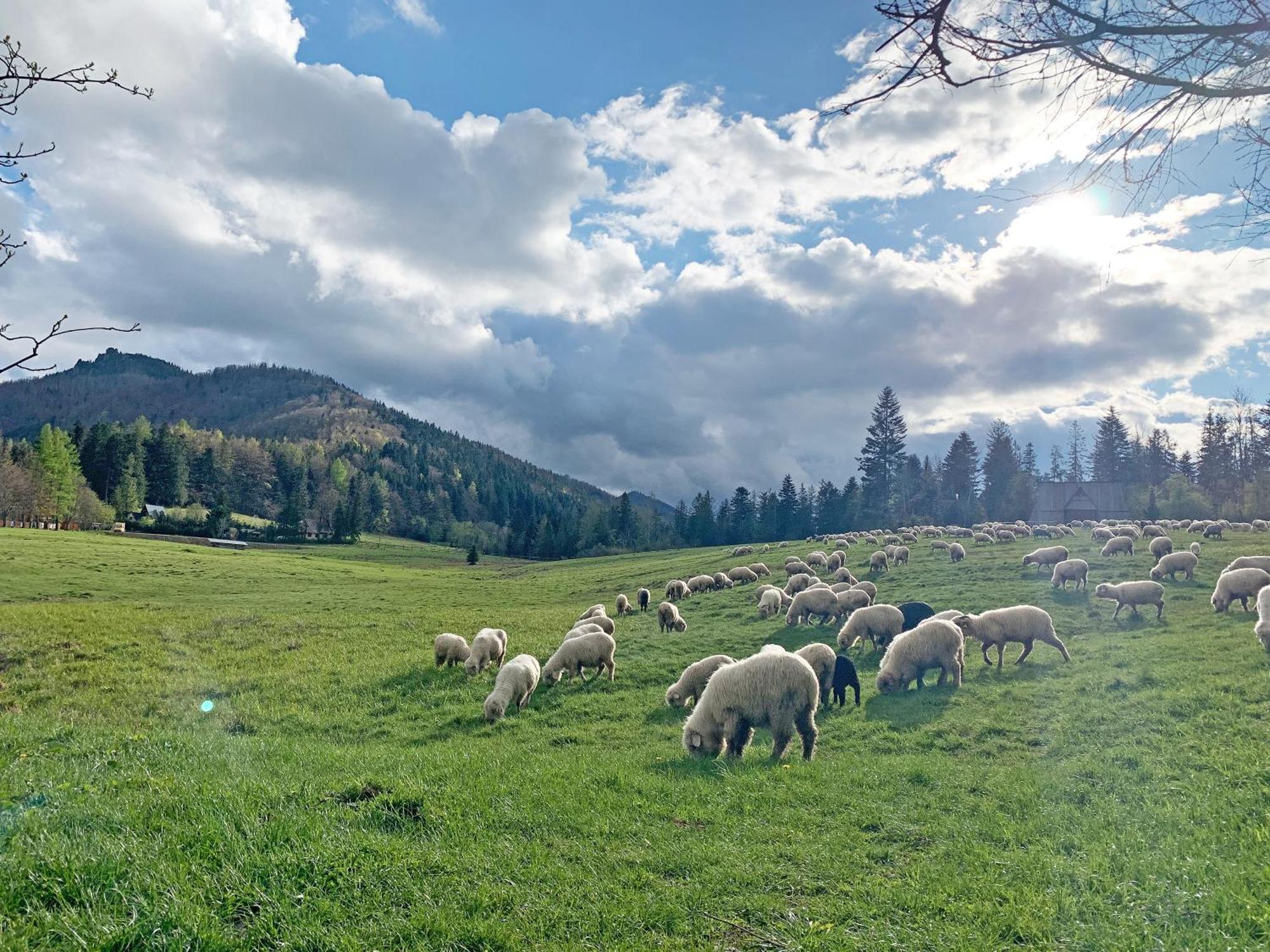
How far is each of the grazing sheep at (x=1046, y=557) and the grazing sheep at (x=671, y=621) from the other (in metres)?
19.3

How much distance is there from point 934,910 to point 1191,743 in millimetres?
7463

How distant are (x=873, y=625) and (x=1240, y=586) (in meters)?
12.1

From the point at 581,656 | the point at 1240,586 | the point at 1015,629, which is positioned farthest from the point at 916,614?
the point at 581,656

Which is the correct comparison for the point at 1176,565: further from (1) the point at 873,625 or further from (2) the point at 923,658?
(2) the point at 923,658

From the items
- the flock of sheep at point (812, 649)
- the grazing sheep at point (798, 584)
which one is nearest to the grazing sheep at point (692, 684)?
the flock of sheep at point (812, 649)

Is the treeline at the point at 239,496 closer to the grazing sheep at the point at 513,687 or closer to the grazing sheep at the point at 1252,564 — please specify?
the grazing sheep at the point at 513,687

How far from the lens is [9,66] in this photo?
4.10 meters

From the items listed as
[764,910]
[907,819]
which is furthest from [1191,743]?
[764,910]

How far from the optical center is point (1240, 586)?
20.4m

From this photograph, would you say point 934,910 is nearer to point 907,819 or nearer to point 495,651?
point 907,819

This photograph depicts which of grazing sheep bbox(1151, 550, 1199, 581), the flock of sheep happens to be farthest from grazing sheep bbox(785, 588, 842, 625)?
grazing sheep bbox(1151, 550, 1199, 581)

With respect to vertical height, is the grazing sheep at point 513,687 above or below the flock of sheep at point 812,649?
below

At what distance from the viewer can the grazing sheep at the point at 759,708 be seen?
34.4 ft

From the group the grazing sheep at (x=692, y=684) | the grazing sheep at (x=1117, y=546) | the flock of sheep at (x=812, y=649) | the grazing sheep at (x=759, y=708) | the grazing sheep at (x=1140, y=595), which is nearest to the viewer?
the grazing sheep at (x=759, y=708)
